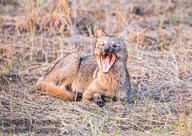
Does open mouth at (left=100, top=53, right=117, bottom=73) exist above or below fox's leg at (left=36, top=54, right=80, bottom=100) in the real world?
above

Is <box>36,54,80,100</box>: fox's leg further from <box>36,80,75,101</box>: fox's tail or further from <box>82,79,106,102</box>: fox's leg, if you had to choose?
<box>82,79,106,102</box>: fox's leg

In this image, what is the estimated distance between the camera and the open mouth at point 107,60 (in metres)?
4.96

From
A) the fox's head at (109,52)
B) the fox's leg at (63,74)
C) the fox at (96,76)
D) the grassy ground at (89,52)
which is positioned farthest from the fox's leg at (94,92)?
the fox's leg at (63,74)

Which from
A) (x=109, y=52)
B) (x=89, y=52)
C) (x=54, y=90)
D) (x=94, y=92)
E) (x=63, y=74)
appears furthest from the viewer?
(x=89, y=52)

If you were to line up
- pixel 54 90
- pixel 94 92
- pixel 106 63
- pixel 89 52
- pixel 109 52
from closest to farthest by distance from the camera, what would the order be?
1. pixel 109 52
2. pixel 106 63
3. pixel 94 92
4. pixel 54 90
5. pixel 89 52

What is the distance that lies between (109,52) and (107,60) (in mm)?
163

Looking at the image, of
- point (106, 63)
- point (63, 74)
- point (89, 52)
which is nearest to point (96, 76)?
point (106, 63)

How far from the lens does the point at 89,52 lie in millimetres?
7484

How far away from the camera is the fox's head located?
4.95 metres

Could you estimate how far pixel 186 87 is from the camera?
5.73 m

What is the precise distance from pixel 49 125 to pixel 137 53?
351 cm

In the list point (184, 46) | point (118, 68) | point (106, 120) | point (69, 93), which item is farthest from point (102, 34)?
point (184, 46)

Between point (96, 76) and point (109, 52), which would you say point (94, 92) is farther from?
point (109, 52)

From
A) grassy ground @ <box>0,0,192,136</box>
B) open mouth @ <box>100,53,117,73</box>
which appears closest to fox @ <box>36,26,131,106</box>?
open mouth @ <box>100,53,117,73</box>
